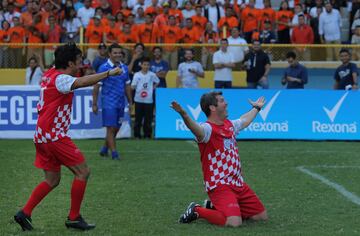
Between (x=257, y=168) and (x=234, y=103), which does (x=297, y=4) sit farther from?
(x=257, y=168)

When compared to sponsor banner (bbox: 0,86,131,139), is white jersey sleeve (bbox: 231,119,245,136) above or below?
above

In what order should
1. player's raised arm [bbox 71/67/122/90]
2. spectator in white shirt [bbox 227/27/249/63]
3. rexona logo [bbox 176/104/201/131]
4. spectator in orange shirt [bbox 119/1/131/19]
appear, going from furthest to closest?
1. spectator in orange shirt [bbox 119/1/131/19]
2. spectator in white shirt [bbox 227/27/249/63]
3. rexona logo [bbox 176/104/201/131]
4. player's raised arm [bbox 71/67/122/90]

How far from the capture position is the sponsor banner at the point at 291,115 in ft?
57.7

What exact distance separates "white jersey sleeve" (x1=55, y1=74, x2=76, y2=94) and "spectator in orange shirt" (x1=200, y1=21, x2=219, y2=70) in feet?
42.8

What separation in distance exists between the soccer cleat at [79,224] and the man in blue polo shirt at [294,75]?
11.3 metres

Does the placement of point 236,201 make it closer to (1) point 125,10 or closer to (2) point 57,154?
(2) point 57,154

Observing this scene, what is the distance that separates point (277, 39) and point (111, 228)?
579 inches

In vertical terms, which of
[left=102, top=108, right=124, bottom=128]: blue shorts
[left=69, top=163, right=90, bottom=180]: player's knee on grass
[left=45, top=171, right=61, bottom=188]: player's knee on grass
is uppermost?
[left=69, top=163, right=90, bottom=180]: player's knee on grass

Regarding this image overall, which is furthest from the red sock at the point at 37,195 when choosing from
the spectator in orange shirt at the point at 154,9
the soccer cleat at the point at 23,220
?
the spectator in orange shirt at the point at 154,9

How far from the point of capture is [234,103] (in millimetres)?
17875

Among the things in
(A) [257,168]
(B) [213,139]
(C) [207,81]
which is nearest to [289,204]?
(B) [213,139]

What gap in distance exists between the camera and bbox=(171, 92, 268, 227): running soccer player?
866 centimetres

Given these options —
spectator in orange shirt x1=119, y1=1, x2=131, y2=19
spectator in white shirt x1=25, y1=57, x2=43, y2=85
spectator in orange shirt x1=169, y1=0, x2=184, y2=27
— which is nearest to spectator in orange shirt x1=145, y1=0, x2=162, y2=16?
spectator in orange shirt x1=169, y1=0, x2=184, y2=27

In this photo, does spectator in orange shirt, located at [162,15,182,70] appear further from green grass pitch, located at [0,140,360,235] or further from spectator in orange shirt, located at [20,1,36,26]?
green grass pitch, located at [0,140,360,235]
